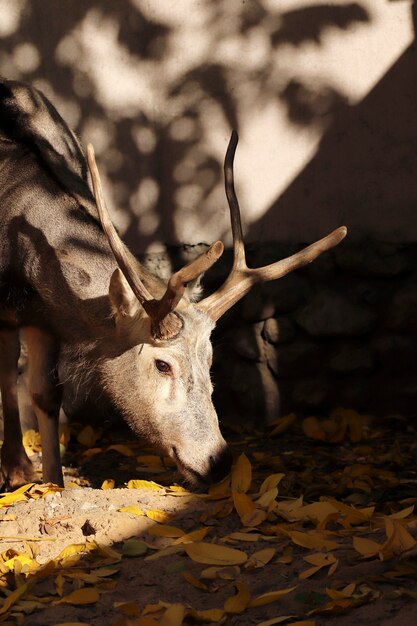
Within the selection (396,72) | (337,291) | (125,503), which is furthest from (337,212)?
(125,503)

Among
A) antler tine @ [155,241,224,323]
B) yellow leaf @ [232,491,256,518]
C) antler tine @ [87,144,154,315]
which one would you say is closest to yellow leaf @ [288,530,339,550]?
yellow leaf @ [232,491,256,518]

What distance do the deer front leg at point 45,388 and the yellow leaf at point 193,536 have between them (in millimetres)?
→ 1657

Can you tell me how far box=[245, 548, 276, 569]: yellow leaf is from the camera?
12.5ft

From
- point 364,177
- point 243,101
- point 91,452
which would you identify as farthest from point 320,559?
point 243,101

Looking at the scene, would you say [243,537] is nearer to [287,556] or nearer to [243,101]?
[287,556]

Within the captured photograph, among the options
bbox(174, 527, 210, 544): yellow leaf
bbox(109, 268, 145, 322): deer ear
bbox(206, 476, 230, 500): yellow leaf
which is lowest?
bbox(174, 527, 210, 544): yellow leaf

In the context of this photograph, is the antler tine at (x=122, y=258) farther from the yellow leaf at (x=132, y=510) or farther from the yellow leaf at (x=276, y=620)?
A: the yellow leaf at (x=276, y=620)

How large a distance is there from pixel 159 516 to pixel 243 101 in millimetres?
3320

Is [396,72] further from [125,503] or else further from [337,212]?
[125,503]

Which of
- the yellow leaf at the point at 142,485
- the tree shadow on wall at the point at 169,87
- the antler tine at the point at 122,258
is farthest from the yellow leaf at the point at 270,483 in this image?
the tree shadow on wall at the point at 169,87

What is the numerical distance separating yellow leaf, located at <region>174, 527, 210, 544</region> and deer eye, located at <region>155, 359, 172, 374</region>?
0.98 metres

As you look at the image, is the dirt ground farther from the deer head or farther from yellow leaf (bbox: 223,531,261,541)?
the deer head

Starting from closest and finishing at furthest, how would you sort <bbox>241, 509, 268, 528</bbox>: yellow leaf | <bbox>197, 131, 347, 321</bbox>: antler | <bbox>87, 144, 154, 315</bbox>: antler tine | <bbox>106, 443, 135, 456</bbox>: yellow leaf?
<bbox>241, 509, 268, 528</bbox>: yellow leaf, <bbox>87, 144, 154, 315</bbox>: antler tine, <bbox>197, 131, 347, 321</bbox>: antler, <bbox>106, 443, 135, 456</bbox>: yellow leaf

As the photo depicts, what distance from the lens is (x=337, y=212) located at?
6707 millimetres
